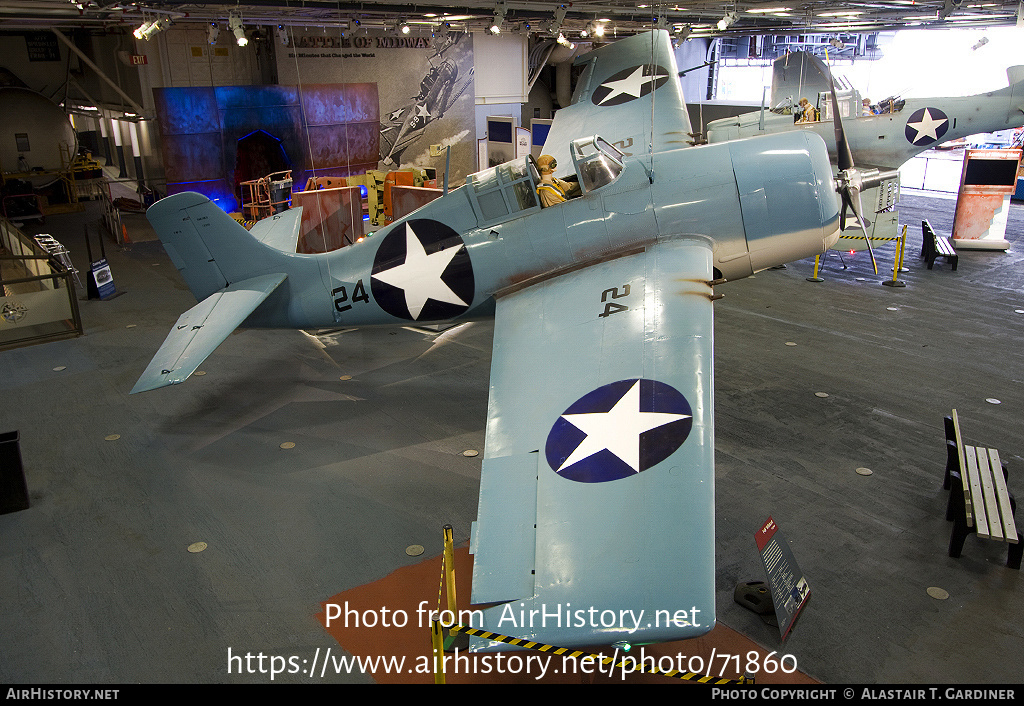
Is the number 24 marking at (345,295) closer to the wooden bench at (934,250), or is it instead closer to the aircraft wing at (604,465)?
the aircraft wing at (604,465)

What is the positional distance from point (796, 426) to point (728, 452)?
98cm

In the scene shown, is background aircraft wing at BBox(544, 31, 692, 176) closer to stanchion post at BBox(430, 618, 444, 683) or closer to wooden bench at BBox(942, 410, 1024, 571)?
wooden bench at BBox(942, 410, 1024, 571)

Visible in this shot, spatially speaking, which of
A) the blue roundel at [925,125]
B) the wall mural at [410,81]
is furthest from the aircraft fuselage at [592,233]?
the wall mural at [410,81]

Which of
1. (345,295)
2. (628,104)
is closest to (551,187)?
Result: (345,295)

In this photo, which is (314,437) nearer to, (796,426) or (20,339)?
(796,426)

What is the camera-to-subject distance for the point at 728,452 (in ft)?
21.4

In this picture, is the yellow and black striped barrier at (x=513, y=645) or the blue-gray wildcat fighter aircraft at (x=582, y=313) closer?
the yellow and black striped barrier at (x=513, y=645)

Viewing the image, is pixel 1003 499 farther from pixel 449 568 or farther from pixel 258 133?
pixel 258 133

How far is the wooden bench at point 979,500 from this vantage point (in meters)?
4.92

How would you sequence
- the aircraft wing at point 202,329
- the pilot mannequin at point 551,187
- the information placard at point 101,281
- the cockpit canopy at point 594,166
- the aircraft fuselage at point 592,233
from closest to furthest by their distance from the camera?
the aircraft wing at point 202,329, the aircraft fuselage at point 592,233, the cockpit canopy at point 594,166, the pilot mannequin at point 551,187, the information placard at point 101,281

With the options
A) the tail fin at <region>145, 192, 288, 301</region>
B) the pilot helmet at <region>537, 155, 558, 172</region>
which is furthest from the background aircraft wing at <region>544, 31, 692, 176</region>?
the tail fin at <region>145, 192, 288, 301</region>

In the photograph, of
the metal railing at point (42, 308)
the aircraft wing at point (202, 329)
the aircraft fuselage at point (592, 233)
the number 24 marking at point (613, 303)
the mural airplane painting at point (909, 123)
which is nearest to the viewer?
the number 24 marking at point (613, 303)

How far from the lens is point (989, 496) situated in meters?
5.23

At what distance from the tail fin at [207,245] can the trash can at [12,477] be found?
2323 mm
